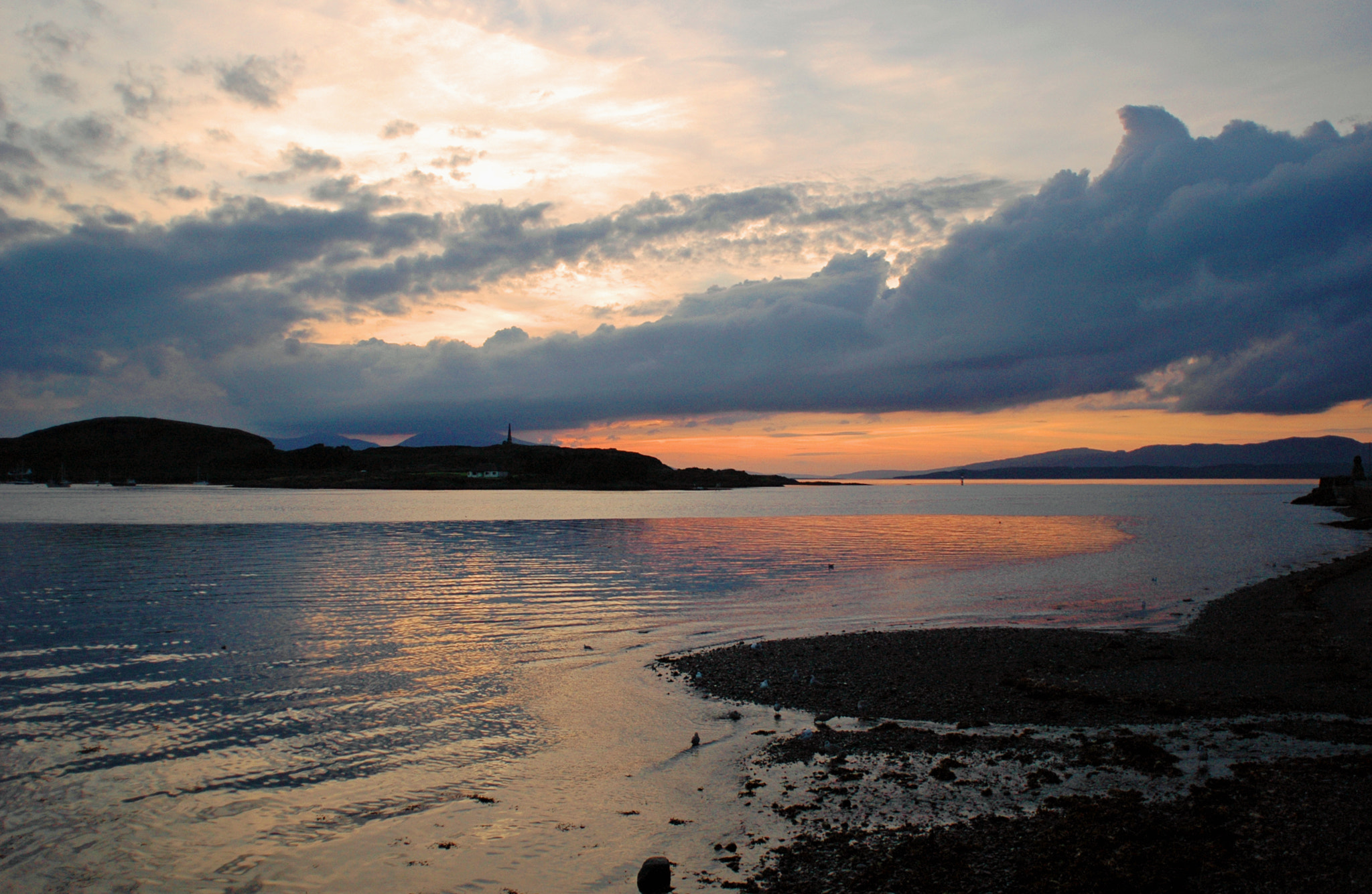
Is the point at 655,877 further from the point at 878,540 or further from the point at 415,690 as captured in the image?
the point at 878,540

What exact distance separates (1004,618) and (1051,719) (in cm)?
1362

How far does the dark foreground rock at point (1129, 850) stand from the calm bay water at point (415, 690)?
1.75m

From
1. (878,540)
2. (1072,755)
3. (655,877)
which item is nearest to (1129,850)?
(1072,755)

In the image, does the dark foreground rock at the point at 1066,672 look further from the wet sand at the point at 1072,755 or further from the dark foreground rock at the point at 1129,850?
the dark foreground rock at the point at 1129,850

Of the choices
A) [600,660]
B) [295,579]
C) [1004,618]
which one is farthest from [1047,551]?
[295,579]

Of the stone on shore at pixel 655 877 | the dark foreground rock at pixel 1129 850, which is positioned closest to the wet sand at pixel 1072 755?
the dark foreground rock at pixel 1129 850

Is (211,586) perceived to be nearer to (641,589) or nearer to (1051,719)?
(641,589)

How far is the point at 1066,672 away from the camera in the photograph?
57.6 feet

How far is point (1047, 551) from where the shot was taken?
53.9m

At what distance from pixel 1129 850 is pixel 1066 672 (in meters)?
10.0

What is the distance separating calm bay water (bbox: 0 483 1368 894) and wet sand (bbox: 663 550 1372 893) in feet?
5.39

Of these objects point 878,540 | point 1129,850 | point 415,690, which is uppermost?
point 1129,850

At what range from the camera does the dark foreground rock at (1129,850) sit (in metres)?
7.78

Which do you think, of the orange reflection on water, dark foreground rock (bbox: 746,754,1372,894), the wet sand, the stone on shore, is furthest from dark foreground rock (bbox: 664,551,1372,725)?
the orange reflection on water
